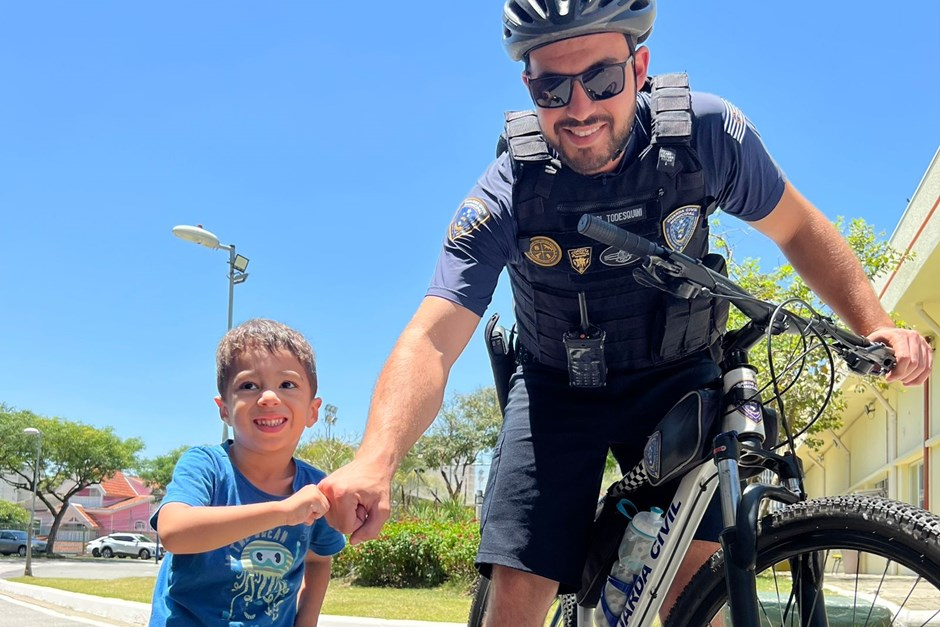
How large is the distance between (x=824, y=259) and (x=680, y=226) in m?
0.50

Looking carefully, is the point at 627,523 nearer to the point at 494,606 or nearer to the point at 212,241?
the point at 494,606

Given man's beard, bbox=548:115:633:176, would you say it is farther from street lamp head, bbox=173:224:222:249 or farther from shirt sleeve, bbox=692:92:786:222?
street lamp head, bbox=173:224:222:249

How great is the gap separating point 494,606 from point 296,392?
2.72 ft

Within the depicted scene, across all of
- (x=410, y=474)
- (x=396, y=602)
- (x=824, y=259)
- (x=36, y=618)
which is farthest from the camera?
(x=410, y=474)

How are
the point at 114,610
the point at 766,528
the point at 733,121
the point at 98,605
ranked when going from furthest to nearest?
1. the point at 98,605
2. the point at 114,610
3. the point at 733,121
4. the point at 766,528

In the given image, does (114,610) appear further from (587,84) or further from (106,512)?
(106,512)

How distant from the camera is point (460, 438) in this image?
43.5m

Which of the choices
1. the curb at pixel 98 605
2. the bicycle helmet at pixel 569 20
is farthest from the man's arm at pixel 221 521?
the curb at pixel 98 605

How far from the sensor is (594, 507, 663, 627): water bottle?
2.52 m

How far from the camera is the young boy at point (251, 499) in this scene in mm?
2258

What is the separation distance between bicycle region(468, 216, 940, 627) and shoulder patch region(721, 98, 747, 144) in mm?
542

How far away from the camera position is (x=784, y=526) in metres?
2.00

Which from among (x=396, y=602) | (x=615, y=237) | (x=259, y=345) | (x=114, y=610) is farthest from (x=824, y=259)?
(x=396, y=602)

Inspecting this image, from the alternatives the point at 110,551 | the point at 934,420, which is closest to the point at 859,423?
the point at 934,420
